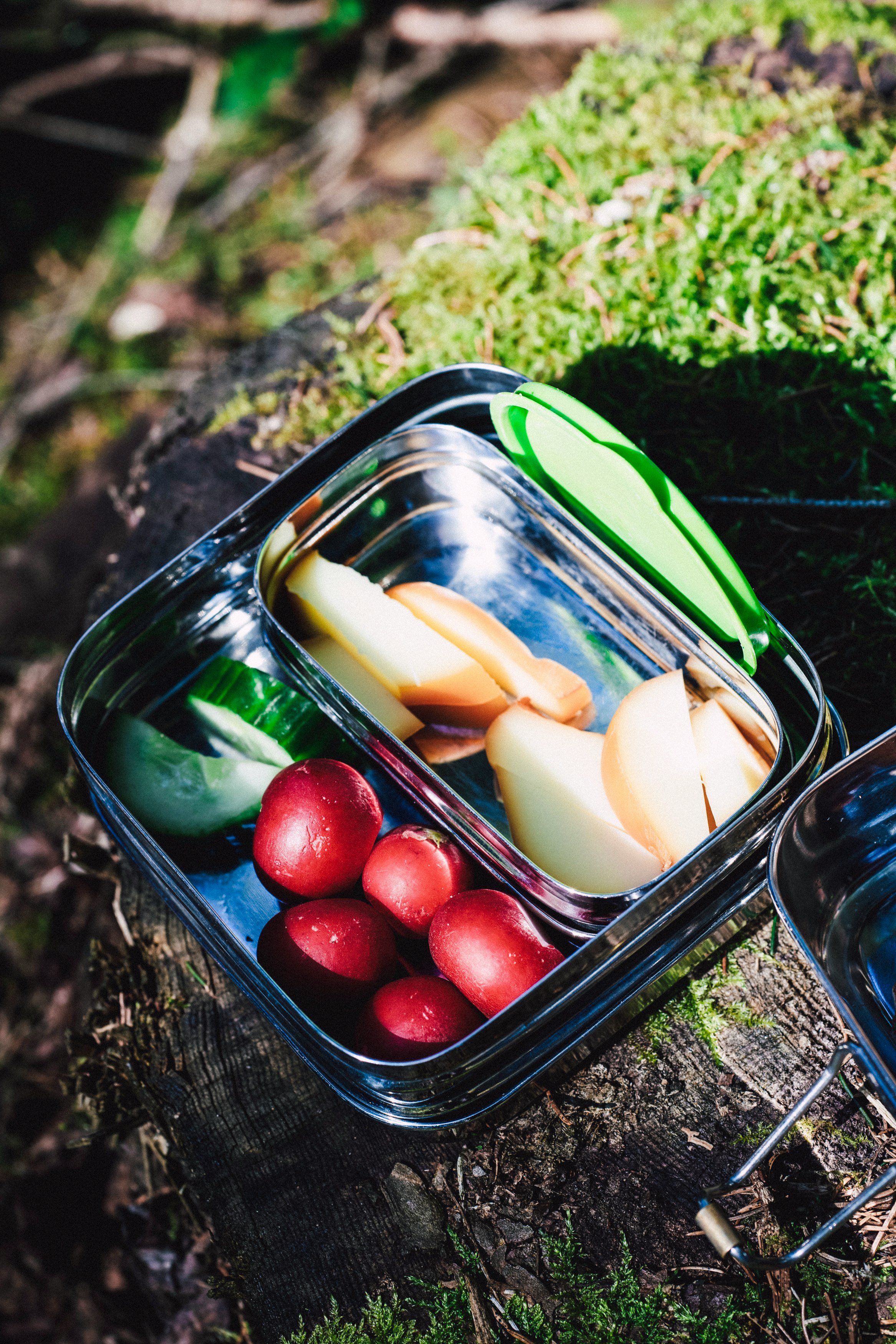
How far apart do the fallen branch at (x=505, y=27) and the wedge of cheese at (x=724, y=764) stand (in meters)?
4.26

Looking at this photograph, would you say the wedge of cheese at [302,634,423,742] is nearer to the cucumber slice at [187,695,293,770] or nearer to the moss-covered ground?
the cucumber slice at [187,695,293,770]

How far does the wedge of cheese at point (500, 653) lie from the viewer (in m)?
1.81

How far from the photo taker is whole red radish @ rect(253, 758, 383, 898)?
1.55 meters

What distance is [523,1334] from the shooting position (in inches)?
54.8

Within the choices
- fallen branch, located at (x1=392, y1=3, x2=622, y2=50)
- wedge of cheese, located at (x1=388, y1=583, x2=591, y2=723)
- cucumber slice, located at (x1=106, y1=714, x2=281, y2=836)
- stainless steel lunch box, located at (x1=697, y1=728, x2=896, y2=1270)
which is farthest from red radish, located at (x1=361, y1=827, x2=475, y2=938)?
fallen branch, located at (x1=392, y1=3, x2=622, y2=50)

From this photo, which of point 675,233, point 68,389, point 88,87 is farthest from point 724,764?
point 88,87

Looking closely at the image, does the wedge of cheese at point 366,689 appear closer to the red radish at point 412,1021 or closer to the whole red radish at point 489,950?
the whole red radish at point 489,950

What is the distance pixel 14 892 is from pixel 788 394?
2.95 metres

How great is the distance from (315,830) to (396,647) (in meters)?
0.42

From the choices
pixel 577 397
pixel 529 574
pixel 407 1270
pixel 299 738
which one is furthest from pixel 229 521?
pixel 407 1270

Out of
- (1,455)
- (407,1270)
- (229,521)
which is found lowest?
(407,1270)

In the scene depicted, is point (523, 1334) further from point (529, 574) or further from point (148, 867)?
point (529, 574)

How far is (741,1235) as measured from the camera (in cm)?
142

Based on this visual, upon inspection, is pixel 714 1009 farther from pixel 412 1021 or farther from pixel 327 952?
pixel 327 952
